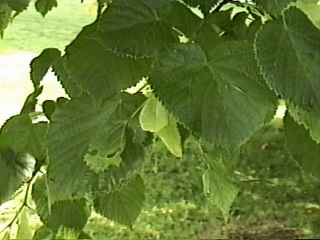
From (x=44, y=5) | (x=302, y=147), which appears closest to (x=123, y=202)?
(x=302, y=147)

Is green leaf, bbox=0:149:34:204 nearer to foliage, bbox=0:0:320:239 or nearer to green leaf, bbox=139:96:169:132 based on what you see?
foliage, bbox=0:0:320:239

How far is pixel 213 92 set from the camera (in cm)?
87

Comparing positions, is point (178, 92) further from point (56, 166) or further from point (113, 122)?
point (56, 166)

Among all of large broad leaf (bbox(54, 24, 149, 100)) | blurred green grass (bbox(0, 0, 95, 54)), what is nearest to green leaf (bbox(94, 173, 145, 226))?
large broad leaf (bbox(54, 24, 149, 100))

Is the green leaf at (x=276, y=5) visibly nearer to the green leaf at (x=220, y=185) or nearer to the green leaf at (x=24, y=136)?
the green leaf at (x=220, y=185)

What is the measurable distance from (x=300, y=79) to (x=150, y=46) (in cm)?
18

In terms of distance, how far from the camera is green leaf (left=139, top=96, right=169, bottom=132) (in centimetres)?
95

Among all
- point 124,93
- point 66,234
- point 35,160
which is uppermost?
point 124,93

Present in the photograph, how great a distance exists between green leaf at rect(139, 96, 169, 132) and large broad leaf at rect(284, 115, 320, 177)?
0.25 metres

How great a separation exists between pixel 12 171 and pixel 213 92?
0.58 m

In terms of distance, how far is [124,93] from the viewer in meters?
1.01

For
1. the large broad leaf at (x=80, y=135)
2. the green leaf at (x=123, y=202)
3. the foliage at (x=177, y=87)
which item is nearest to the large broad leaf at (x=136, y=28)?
the foliage at (x=177, y=87)

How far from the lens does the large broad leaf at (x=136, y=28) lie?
35.9 inches

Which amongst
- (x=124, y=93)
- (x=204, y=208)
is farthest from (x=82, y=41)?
(x=204, y=208)
